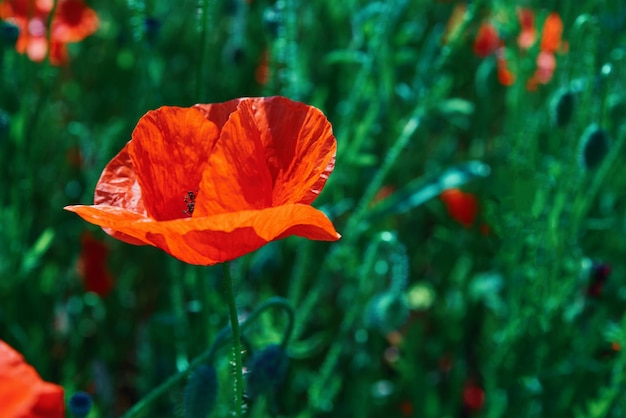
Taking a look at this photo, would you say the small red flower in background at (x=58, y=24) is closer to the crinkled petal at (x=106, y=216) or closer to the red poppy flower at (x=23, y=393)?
the crinkled petal at (x=106, y=216)

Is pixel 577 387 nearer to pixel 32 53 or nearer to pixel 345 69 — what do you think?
pixel 345 69

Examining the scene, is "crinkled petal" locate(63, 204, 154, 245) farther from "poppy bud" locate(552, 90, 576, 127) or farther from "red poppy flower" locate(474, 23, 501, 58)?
"red poppy flower" locate(474, 23, 501, 58)

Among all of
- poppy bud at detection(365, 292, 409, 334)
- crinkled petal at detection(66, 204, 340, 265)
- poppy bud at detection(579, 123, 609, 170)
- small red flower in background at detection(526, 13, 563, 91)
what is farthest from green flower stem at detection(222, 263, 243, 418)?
small red flower in background at detection(526, 13, 563, 91)

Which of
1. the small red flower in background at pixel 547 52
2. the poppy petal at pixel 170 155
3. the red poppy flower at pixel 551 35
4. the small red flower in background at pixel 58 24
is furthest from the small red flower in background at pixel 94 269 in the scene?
the red poppy flower at pixel 551 35

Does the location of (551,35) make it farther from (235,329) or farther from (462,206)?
(235,329)

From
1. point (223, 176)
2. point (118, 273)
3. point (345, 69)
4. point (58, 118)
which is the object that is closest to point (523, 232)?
point (223, 176)

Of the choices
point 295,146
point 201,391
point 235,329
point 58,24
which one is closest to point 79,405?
point 201,391
